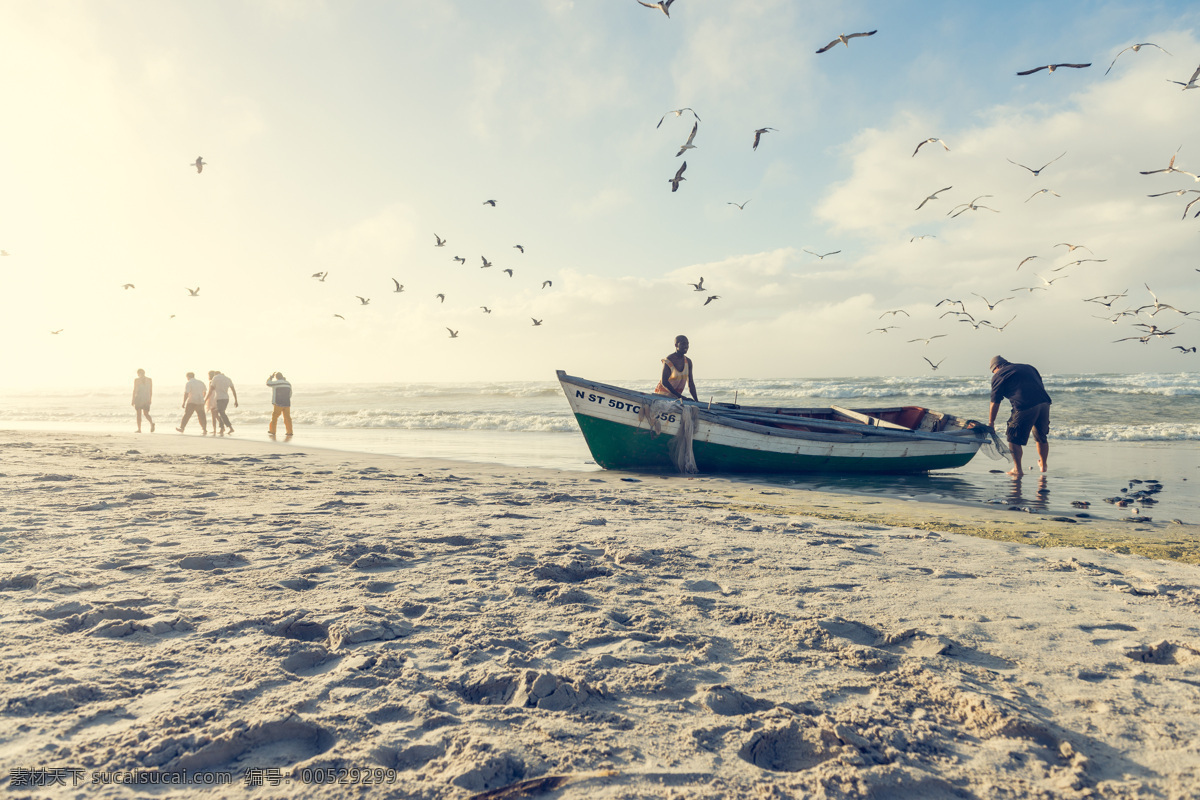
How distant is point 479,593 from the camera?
3797mm

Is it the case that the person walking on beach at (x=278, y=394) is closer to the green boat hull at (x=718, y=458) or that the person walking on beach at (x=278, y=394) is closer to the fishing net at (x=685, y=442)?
the green boat hull at (x=718, y=458)

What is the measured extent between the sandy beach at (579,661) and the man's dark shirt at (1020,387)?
17.6 feet

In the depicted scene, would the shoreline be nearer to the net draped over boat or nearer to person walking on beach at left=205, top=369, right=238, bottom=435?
the net draped over boat

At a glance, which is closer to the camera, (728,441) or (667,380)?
(728,441)

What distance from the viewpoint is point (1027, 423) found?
10.6 m

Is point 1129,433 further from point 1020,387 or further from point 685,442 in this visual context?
point 685,442

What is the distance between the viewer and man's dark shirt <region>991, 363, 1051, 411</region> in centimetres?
1067

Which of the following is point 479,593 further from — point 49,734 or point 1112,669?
point 1112,669

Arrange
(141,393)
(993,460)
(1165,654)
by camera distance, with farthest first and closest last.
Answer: (141,393) < (993,460) < (1165,654)

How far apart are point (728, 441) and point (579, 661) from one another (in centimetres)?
793

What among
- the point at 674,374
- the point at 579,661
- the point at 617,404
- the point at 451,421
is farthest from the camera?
the point at 451,421

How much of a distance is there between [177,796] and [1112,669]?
370 centimetres

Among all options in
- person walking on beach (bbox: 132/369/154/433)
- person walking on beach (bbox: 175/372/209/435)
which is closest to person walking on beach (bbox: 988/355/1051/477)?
person walking on beach (bbox: 175/372/209/435)

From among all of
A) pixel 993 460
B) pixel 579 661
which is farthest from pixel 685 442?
pixel 579 661
